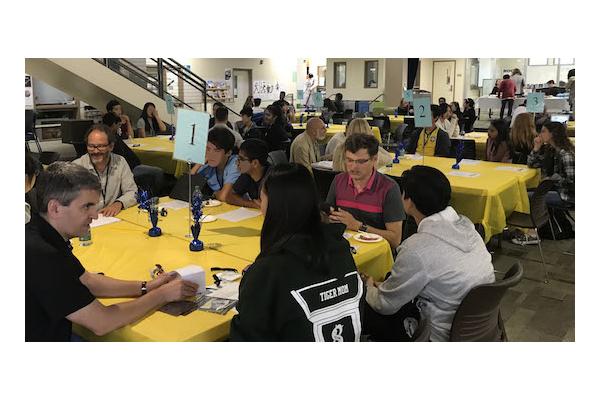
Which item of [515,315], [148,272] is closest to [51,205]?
[148,272]

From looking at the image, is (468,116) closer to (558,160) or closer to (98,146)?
(558,160)

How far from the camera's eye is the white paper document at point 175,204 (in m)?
3.56

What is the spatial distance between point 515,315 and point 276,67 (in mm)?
14905

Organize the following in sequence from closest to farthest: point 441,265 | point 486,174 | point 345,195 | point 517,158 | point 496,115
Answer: point 441,265, point 345,195, point 486,174, point 517,158, point 496,115

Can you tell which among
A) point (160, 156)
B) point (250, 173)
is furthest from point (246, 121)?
point (250, 173)

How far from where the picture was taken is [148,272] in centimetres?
236

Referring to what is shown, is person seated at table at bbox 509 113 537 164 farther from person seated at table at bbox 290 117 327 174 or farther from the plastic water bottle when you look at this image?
the plastic water bottle

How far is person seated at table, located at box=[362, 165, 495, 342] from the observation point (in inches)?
80.0

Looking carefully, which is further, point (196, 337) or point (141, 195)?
point (141, 195)

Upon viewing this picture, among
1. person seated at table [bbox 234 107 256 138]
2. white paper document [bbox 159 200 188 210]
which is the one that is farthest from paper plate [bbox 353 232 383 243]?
person seated at table [bbox 234 107 256 138]

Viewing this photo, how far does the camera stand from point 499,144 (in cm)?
593

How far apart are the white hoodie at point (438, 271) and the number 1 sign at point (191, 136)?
1.28 metres

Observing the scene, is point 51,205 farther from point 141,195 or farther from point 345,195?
point 345,195

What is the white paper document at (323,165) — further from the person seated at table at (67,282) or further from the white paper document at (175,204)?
the person seated at table at (67,282)
